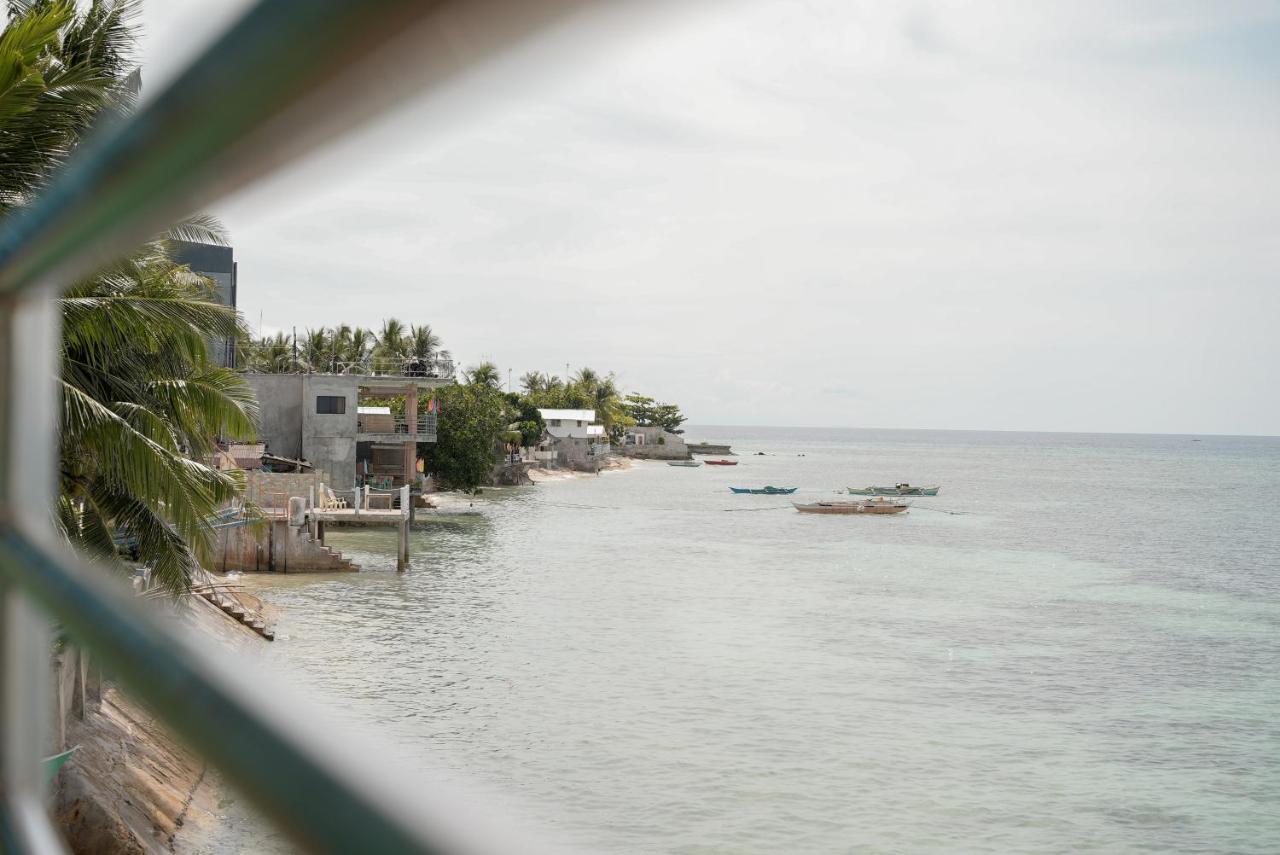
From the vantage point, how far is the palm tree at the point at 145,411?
34.6 feet

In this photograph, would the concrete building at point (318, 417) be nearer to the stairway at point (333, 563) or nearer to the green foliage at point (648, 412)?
the stairway at point (333, 563)

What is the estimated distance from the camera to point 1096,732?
2173 cm

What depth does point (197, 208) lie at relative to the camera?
0.93m

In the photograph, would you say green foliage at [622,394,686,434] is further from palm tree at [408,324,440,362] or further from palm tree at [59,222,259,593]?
palm tree at [59,222,259,593]

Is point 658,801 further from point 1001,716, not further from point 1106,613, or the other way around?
point 1106,613

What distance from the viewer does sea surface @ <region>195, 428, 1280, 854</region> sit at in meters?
16.8

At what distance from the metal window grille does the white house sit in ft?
314

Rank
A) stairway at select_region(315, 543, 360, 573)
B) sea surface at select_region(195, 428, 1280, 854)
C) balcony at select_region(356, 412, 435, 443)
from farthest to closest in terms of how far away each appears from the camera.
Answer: balcony at select_region(356, 412, 435, 443) < stairway at select_region(315, 543, 360, 573) < sea surface at select_region(195, 428, 1280, 854)

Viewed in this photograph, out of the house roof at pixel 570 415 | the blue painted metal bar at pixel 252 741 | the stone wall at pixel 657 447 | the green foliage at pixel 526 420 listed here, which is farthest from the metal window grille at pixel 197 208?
the stone wall at pixel 657 447

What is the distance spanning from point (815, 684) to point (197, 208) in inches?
951

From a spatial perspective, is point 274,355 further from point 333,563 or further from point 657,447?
point 657,447

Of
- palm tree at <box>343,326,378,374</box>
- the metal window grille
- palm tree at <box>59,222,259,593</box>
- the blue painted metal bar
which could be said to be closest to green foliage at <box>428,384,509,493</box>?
palm tree at <box>343,326,378,374</box>

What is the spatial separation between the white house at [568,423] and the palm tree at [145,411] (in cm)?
8339

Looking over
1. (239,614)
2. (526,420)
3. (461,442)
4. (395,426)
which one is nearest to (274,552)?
(239,614)
